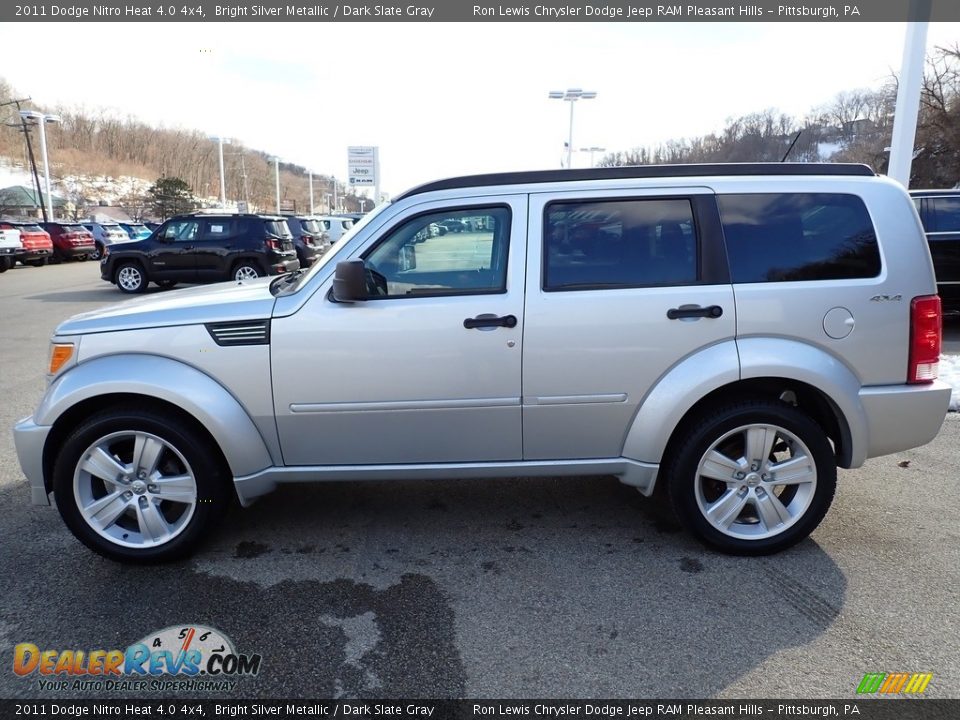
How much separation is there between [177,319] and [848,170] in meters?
3.64

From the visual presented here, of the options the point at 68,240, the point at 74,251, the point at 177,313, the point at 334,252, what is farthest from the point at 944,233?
the point at 74,251

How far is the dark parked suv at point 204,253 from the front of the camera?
15.6m

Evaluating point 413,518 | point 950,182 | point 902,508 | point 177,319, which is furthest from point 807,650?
point 950,182

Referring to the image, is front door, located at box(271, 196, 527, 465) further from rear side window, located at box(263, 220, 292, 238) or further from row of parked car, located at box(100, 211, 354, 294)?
rear side window, located at box(263, 220, 292, 238)

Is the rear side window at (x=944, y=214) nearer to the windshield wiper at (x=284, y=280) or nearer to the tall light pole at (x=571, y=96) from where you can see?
the windshield wiper at (x=284, y=280)

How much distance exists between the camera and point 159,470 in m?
3.40

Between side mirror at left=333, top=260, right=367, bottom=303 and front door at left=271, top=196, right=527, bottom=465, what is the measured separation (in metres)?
0.10

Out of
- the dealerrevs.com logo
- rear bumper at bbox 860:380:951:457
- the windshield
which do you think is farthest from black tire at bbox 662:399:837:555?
the dealerrevs.com logo

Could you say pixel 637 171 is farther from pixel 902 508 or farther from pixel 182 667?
pixel 182 667

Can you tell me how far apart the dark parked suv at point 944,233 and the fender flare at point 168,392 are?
942 centimetres

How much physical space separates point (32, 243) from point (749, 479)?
27.6 meters

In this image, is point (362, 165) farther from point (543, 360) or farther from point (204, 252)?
point (543, 360)

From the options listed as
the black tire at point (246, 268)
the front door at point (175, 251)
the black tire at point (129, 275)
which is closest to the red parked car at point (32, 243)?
the black tire at point (129, 275)

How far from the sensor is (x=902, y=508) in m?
3.98
